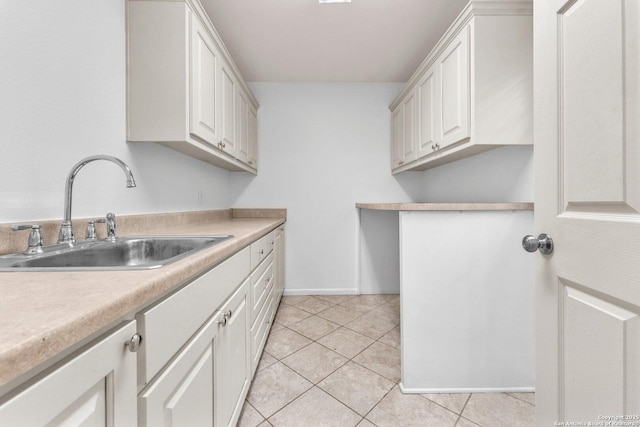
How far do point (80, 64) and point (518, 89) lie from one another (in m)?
2.18

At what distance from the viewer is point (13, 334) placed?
12.4 inches

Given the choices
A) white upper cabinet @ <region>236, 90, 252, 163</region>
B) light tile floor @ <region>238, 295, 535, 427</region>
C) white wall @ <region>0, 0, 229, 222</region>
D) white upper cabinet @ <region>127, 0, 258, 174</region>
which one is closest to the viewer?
white wall @ <region>0, 0, 229, 222</region>

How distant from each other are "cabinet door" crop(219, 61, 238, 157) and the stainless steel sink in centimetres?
86

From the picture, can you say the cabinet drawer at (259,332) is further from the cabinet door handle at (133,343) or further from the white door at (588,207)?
the white door at (588,207)

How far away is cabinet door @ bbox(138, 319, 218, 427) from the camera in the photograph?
55 centimetres

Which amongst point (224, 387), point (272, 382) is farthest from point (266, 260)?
point (224, 387)

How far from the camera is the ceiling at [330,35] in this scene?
1.84 m

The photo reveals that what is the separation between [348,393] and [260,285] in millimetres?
749

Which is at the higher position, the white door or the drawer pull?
the white door

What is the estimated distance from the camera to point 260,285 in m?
1.60

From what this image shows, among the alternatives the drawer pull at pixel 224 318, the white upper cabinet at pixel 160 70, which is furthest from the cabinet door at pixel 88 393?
the white upper cabinet at pixel 160 70

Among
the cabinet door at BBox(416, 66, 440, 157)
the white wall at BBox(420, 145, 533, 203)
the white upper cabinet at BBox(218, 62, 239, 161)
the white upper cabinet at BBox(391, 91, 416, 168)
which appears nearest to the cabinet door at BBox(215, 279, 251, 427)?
the white upper cabinet at BBox(218, 62, 239, 161)

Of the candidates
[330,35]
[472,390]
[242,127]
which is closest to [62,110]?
[242,127]

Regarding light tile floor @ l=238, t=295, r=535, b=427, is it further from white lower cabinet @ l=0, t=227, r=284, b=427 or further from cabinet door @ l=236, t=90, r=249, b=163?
cabinet door @ l=236, t=90, r=249, b=163
